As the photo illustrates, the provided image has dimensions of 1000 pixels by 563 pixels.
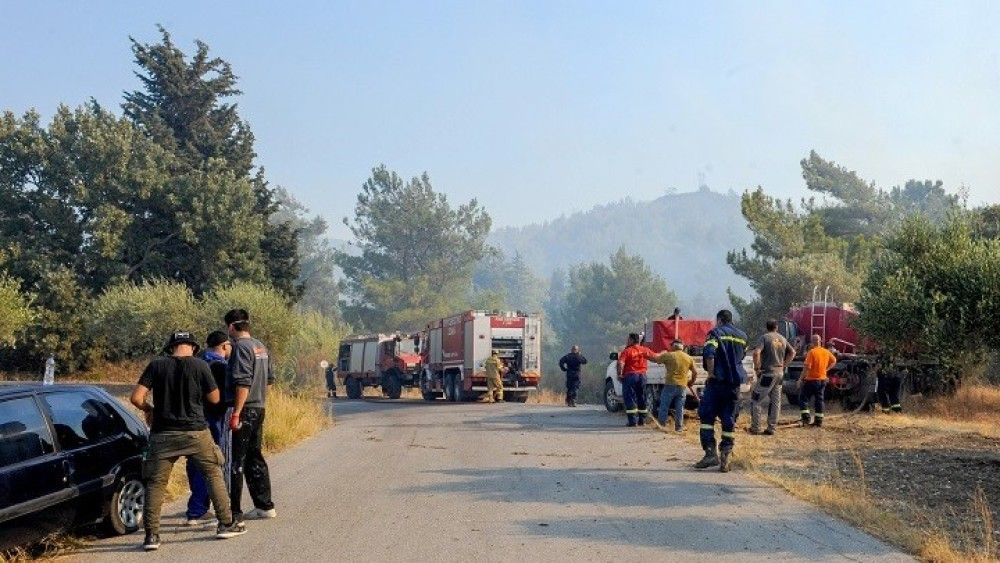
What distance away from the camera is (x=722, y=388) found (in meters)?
12.9

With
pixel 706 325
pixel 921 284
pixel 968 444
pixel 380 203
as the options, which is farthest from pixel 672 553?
pixel 380 203

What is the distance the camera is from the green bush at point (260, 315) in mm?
30438

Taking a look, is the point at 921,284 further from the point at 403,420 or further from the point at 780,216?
the point at 780,216

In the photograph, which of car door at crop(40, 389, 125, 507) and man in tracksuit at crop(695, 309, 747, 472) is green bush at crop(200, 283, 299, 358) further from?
car door at crop(40, 389, 125, 507)

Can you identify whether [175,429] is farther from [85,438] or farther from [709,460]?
[709,460]

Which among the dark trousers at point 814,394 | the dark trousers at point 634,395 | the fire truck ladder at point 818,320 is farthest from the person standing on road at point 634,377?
the fire truck ladder at point 818,320

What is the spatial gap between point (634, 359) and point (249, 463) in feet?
35.1

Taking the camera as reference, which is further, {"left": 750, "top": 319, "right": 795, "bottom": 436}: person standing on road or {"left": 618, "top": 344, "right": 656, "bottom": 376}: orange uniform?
{"left": 618, "top": 344, "right": 656, "bottom": 376}: orange uniform

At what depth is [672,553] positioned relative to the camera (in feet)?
26.4

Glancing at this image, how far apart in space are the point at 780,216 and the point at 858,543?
36959 mm

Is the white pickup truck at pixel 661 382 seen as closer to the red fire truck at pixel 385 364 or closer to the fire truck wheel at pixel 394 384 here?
the red fire truck at pixel 385 364

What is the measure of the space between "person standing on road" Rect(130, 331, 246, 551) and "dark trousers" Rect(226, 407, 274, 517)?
46 cm

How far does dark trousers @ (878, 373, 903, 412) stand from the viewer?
22.5m

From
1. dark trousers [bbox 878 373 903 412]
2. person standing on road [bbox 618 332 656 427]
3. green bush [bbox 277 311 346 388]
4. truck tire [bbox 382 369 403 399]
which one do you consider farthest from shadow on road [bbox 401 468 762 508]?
green bush [bbox 277 311 346 388]
